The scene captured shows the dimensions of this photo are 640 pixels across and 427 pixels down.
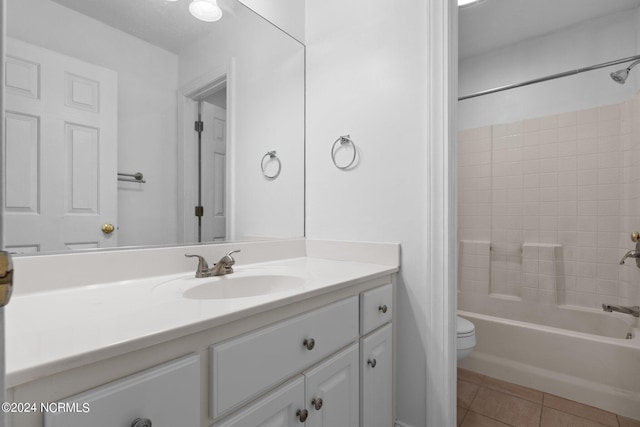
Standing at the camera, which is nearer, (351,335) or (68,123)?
(68,123)

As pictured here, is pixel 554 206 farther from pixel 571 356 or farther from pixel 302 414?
pixel 302 414

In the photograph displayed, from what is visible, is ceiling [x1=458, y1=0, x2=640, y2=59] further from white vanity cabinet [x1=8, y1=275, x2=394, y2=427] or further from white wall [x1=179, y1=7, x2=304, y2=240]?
white vanity cabinet [x1=8, y1=275, x2=394, y2=427]

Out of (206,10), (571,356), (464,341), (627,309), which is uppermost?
(206,10)

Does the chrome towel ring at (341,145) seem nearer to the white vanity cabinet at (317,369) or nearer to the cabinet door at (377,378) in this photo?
the white vanity cabinet at (317,369)

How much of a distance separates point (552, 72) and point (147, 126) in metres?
2.65

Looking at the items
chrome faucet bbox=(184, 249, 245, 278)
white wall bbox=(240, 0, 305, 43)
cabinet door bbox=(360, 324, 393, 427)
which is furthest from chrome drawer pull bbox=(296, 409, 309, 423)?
white wall bbox=(240, 0, 305, 43)

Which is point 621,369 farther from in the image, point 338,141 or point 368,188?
point 338,141

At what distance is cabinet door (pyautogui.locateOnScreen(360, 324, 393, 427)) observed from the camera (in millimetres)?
1154

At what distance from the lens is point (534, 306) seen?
2363mm

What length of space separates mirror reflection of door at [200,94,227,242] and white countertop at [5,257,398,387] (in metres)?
0.33

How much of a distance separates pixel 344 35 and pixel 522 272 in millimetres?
2051


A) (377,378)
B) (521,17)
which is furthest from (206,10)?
(521,17)

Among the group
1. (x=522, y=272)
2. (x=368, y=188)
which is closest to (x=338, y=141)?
(x=368, y=188)

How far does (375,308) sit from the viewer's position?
1.22 m
